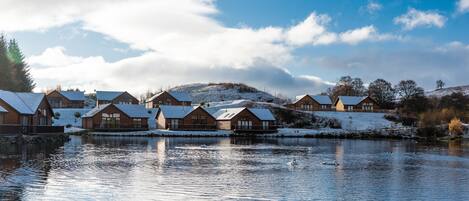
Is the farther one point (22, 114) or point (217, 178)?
point (22, 114)

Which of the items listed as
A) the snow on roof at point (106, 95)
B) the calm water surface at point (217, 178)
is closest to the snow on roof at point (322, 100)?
the snow on roof at point (106, 95)

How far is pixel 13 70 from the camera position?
79.8 m

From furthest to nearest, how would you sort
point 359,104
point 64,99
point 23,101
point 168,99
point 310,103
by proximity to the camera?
point 310,103, point 359,104, point 168,99, point 64,99, point 23,101

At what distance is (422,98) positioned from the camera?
118562mm

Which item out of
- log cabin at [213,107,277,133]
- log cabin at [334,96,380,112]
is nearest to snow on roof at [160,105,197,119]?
log cabin at [213,107,277,133]

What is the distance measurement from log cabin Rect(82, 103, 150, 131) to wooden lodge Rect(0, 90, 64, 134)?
25522 mm

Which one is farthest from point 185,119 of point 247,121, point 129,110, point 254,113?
point 254,113

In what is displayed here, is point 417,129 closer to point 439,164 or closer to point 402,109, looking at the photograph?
point 402,109

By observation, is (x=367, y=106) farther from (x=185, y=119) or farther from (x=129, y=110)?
(x=129, y=110)

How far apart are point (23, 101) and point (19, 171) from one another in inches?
1352

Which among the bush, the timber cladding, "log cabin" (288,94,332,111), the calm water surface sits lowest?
the calm water surface

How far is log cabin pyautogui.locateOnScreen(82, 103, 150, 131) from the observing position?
290 feet

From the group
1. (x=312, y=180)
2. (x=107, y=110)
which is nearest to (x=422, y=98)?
(x=107, y=110)

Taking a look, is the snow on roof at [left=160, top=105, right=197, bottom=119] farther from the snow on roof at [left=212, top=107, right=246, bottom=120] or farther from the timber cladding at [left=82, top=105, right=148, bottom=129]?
the snow on roof at [left=212, top=107, right=246, bottom=120]
